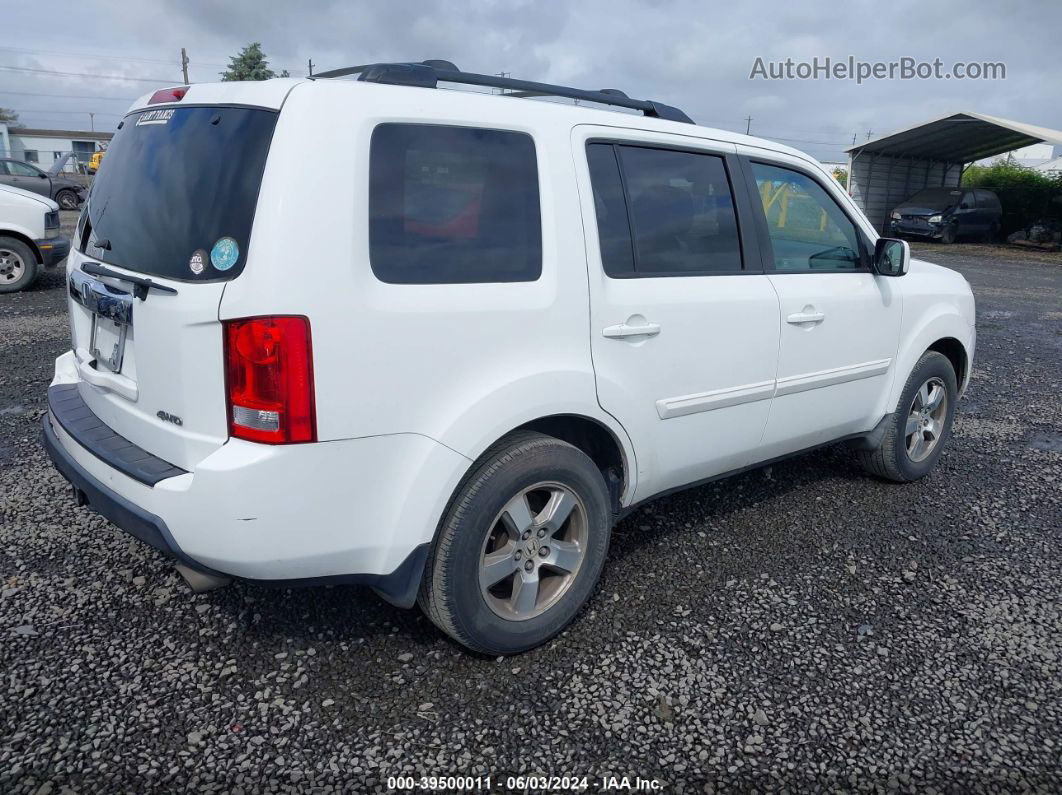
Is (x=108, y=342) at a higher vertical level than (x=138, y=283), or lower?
lower

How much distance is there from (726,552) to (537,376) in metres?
1.59

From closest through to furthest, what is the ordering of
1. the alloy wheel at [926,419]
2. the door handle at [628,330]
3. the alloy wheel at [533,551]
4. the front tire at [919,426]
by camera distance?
the alloy wheel at [533,551], the door handle at [628,330], the front tire at [919,426], the alloy wheel at [926,419]

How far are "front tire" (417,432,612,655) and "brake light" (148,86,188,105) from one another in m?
1.56

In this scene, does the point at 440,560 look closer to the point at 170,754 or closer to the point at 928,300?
the point at 170,754

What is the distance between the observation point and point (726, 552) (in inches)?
149

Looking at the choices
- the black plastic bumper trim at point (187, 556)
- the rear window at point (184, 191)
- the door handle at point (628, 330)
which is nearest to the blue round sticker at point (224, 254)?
the rear window at point (184, 191)

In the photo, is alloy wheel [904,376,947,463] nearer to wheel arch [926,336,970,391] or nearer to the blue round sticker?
wheel arch [926,336,970,391]

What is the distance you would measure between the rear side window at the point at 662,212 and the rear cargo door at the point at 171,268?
123 centimetres

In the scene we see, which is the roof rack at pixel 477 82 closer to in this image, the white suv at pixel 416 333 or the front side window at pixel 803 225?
the white suv at pixel 416 333

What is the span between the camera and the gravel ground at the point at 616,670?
2.42m

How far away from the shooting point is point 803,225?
12.9 feet

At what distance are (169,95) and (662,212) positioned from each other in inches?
71.6

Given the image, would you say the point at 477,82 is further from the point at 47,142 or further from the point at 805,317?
the point at 47,142

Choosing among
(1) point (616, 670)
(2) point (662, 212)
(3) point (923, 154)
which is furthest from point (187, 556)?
(3) point (923, 154)
